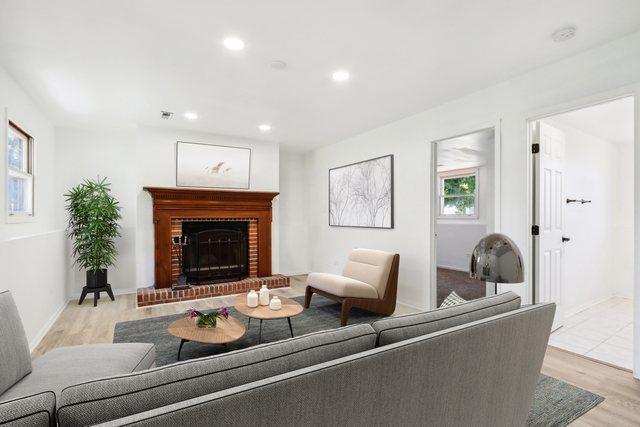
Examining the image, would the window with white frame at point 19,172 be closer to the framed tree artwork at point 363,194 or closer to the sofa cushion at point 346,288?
the sofa cushion at point 346,288

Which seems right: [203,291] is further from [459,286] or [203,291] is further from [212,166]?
[459,286]

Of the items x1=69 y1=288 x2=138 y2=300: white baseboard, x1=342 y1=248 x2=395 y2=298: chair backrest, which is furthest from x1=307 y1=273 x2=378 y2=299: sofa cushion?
x1=69 y1=288 x2=138 y2=300: white baseboard

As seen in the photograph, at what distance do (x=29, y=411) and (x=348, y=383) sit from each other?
0.74 metres

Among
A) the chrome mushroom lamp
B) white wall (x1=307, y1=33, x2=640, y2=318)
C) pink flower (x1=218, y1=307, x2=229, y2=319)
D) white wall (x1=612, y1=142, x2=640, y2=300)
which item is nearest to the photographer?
the chrome mushroom lamp

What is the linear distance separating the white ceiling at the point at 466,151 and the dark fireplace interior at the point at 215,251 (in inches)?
137

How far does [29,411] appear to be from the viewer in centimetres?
69

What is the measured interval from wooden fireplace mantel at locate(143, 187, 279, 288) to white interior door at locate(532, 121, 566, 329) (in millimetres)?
3759

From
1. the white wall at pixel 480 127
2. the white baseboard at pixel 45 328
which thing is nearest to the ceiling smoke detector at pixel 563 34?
the white wall at pixel 480 127

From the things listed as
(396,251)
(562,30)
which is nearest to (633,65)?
(562,30)

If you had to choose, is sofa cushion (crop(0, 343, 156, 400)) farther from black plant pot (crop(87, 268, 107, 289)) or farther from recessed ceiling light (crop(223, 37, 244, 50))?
black plant pot (crop(87, 268, 107, 289))

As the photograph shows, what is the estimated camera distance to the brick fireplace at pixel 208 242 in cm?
473

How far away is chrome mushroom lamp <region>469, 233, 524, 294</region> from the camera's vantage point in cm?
180

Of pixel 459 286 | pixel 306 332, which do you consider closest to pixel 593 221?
pixel 459 286

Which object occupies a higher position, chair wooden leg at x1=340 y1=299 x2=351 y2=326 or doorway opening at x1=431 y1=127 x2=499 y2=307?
doorway opening at x1=431 y1=127 x2=499 y2=307
